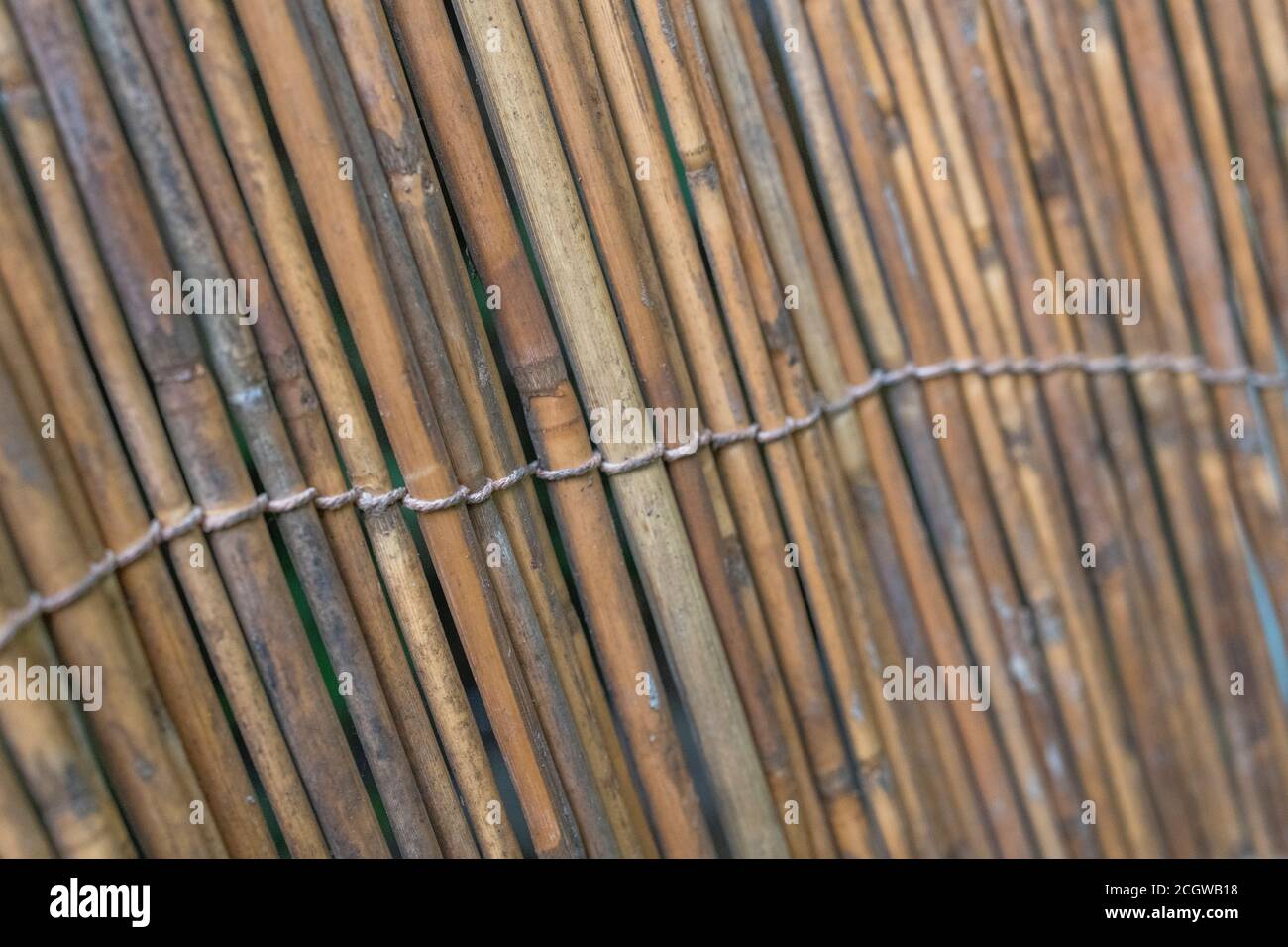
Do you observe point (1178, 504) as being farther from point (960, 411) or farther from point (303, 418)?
point (303, 418)

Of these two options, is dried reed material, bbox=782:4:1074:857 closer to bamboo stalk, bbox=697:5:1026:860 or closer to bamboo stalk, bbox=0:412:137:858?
bamboo stalk, bbox=697:5:1026:860

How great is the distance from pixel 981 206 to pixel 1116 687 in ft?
2.15

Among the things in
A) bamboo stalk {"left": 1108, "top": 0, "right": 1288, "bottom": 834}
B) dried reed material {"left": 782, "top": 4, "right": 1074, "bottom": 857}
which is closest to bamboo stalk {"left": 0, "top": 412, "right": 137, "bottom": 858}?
dried reed material {"left": 782, "top": 4, "right": 1074, "bottom": 857}

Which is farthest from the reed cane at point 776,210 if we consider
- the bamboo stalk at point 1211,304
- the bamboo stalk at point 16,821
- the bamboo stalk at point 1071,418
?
the bamboo stalk at point 16,821

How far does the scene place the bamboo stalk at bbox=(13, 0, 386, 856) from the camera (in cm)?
79

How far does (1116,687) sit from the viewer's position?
4.30 feet

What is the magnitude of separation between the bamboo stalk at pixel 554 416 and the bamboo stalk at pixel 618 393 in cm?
2

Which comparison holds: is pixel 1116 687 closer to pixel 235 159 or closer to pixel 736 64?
pixel 736 64

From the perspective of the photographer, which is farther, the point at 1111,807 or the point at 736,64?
the point at 1111,807

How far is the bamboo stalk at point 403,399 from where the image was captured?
0.86 meters

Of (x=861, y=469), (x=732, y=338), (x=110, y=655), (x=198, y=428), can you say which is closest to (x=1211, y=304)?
(x=861, y=469)

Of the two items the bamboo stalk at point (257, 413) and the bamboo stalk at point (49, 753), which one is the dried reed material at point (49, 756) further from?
the bamboo stalk at point (257, 413)

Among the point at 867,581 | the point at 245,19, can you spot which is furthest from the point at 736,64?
the point at 867,581
